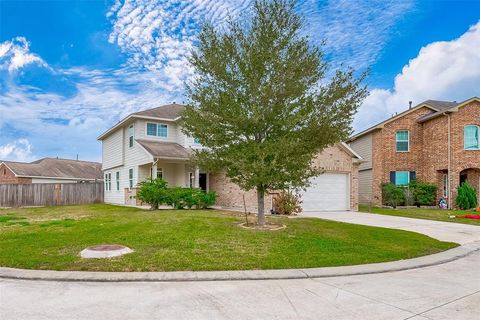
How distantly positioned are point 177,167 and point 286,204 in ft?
27.9

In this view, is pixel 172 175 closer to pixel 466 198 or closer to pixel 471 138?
pixel 466 198

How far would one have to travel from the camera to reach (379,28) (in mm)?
15883

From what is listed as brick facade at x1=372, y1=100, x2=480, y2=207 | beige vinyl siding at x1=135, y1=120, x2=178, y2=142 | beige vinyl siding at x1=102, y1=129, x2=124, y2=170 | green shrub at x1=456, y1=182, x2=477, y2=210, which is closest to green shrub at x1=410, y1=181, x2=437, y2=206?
brick facade at x1=372, y1=100, x2=480, y2=207

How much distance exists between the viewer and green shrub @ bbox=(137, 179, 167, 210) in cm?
1756

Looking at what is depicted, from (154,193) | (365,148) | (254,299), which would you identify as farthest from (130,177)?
(254,299)

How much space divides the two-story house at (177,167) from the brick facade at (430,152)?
5.36 metres

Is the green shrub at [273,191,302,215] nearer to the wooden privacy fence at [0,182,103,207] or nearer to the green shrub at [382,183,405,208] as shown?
the green shrub at [382,183,405,208]

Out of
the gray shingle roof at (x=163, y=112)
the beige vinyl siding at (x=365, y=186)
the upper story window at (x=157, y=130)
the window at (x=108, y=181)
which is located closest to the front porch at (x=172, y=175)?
the upper story window at (x=157, y=130)

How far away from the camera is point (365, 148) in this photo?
1054 inches

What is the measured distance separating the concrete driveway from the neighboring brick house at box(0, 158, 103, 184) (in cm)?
3238

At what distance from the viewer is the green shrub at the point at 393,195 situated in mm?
24234

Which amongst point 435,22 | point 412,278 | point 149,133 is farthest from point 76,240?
point 435,22

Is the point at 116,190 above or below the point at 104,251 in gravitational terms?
above

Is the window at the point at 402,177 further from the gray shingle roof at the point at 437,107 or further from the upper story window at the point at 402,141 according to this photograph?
the gray shingle roof at the point at 437,107
